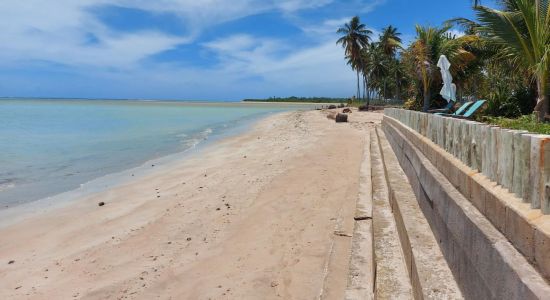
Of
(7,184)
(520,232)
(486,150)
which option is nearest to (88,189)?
(7,184)

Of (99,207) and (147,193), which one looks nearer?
(99,207)

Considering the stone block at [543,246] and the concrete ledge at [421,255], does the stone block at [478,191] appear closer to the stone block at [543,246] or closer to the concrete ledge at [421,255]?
the concrete ledge at [421,255]

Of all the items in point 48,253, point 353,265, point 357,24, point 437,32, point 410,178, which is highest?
point 357,24

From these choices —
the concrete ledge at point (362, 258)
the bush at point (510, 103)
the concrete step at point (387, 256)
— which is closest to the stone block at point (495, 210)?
the concrete step at point (387, 256)

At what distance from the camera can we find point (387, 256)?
3.72 meters

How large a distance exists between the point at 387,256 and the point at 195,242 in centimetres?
291

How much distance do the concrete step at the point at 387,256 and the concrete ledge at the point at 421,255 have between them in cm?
7

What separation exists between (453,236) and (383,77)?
61.2 meters

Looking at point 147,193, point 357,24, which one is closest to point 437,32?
point 147,193

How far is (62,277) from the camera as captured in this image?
195 inches

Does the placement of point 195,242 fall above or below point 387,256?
below

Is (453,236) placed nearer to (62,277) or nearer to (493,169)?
(493,169)

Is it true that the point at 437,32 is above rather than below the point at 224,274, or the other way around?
above

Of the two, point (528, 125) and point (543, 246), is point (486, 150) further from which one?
point (528, 125)
